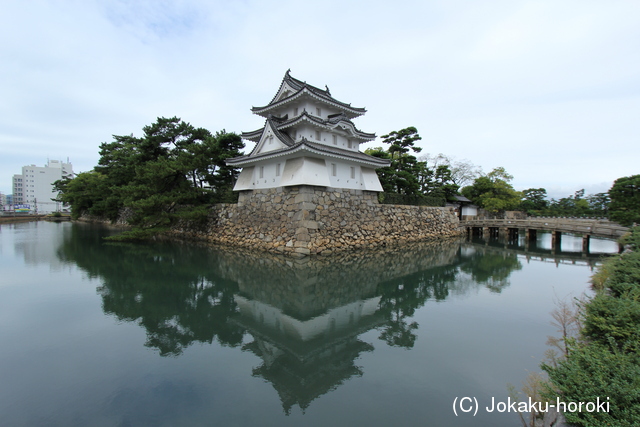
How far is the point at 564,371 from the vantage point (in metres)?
2.75

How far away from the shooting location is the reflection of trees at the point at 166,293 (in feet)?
18.2

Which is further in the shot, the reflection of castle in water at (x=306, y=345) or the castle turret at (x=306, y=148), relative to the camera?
the castle turret at (x=306, y=148)

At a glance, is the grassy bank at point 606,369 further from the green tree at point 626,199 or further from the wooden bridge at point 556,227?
the green tree at point 626,199

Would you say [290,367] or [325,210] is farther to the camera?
[325,210]

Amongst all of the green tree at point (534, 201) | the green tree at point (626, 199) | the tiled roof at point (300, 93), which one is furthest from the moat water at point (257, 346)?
the green tree at point (534, 201)

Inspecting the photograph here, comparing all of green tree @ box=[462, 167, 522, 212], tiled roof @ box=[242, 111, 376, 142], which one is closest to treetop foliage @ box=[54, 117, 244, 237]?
tiled roof @ box=[242, 111, 376, 142]

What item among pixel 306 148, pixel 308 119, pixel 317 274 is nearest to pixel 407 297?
pixel 317 274

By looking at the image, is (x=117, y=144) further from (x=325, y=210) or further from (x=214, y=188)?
(x=325, y=210)

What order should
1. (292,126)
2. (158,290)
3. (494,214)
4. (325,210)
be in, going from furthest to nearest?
(494,214) → (292,126) → (325,210) → (158,290)

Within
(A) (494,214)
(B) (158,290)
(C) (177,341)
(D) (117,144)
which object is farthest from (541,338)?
(D) (117,144)

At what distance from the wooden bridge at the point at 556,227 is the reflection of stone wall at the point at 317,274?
25.5ft

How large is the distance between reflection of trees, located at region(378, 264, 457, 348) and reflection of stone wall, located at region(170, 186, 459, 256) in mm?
4787

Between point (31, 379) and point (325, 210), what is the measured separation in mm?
11243

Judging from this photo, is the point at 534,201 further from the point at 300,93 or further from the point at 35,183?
the point at 35,183
